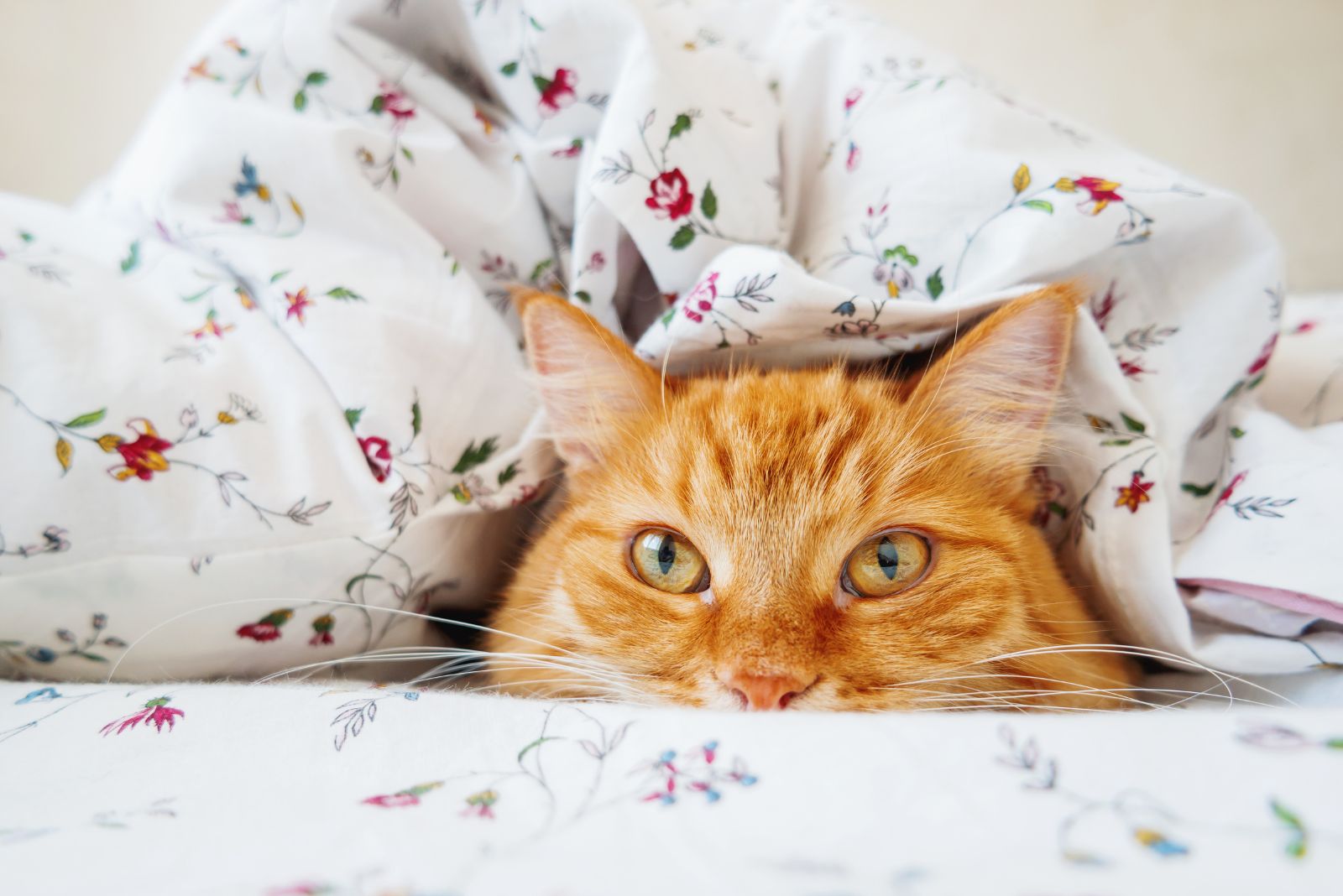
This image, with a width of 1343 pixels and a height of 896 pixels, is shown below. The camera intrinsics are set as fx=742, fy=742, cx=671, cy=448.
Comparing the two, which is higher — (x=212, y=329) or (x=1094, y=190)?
(x=1094, y=190)

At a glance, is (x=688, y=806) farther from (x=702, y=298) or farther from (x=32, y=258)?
(x=32, y=258)

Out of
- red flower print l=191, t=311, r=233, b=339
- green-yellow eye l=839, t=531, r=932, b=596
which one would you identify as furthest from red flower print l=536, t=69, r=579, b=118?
green-yellow eye l=839, t=531, r=932, b=596

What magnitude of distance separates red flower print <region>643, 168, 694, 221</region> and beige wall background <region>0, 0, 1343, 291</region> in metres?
1.74

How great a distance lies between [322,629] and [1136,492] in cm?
118

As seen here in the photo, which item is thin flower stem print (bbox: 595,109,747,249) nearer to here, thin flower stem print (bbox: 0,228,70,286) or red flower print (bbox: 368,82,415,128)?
red flower print (bbox: 368,82,415,128)

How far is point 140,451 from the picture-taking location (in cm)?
97

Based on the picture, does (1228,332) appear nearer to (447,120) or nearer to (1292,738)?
(1292,738)

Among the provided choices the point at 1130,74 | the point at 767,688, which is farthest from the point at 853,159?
the point at 1130,74

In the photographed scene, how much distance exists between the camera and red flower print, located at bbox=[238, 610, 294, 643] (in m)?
1.04

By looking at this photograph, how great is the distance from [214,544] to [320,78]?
0.78 m

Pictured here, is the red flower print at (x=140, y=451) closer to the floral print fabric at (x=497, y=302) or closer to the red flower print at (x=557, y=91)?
the floral print fabric at (x=497, y=302)

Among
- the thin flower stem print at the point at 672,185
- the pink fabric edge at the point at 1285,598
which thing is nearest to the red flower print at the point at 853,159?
the thin flower stem print at the point at 672,185

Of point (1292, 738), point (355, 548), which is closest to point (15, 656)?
point (355, 548)

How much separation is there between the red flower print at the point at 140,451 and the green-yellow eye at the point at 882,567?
921 millimetres
